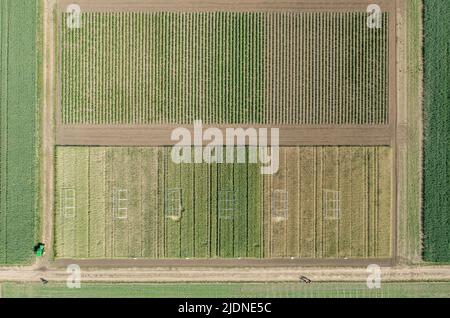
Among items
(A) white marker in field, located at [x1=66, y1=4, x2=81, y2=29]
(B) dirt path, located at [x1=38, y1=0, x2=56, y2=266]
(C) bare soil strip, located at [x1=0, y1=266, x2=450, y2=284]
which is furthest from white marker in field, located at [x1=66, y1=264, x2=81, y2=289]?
(A) white marker in field, located at [x1=66, y1=4, x2=81, y2=29]

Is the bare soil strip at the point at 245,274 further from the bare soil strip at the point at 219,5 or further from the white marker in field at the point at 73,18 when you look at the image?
the bare soil strip at the point at 219,5

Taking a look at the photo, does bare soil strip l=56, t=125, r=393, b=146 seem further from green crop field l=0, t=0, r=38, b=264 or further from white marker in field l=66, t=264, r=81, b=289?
white marker in field l=66, t=264, r=81, b=289

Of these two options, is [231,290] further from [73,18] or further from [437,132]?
[73,18]

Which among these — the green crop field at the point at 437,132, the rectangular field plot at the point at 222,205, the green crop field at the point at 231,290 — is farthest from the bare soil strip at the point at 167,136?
the green crop field at the point at 231,290

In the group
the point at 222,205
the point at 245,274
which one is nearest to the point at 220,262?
the point at 245,274

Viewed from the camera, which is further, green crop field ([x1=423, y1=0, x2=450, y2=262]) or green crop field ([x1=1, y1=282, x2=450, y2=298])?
green crop field ([x1=423, y1=0, x2=450, y2=262])
